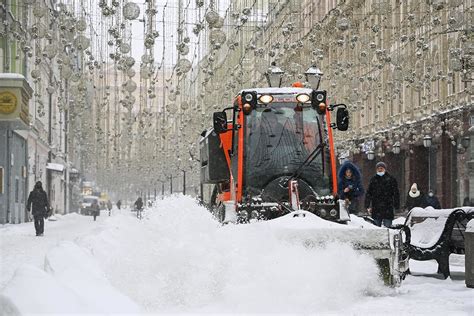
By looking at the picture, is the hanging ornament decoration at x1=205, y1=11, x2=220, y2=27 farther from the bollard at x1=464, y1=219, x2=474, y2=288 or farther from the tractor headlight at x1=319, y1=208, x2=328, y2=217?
the bollard at x1=464, y1=219, x2=474, y2=288

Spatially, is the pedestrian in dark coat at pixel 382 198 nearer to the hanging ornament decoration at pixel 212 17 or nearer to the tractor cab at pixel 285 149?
the tractor cab at pixel 285 149

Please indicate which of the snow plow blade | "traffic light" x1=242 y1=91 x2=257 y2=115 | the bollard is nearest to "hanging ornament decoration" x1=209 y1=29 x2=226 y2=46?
"traffic light" x1=242 y1=91 x2=257 y2=115

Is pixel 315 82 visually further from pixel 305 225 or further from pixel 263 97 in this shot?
pixel 305 225

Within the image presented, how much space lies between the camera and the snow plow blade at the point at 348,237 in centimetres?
1048

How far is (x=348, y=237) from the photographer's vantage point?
10641 millimetres

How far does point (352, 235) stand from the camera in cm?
1065

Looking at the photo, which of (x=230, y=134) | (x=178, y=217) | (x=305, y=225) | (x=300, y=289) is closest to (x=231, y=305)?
(x=300, y=289)

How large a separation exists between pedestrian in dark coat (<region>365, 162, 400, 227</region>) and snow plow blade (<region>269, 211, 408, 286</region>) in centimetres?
599

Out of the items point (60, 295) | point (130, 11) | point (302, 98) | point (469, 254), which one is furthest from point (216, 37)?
point (60, 295)

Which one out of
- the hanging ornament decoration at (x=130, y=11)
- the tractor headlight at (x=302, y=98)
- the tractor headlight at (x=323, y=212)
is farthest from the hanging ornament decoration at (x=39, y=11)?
the tractor headlight at (x=323, y=212)

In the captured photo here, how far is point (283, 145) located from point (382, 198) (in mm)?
4012

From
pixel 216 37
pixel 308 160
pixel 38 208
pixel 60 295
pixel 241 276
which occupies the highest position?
pixel 216 37

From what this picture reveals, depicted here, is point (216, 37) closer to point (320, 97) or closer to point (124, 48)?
point (124, 48)

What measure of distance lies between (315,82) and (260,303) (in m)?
8.76
